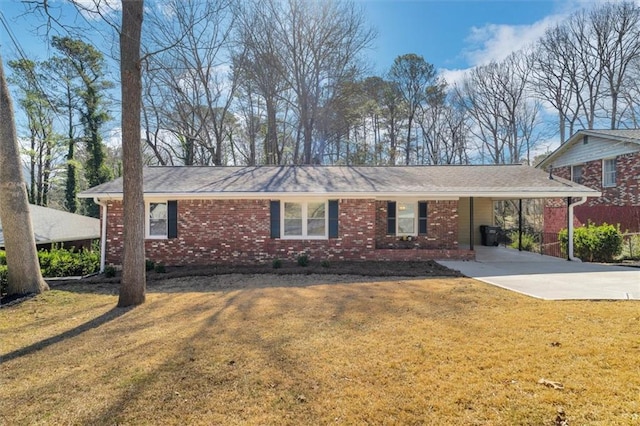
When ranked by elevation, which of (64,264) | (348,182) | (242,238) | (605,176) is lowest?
(64,264)

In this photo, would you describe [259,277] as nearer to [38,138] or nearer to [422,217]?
[422,217]

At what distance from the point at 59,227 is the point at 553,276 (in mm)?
18384

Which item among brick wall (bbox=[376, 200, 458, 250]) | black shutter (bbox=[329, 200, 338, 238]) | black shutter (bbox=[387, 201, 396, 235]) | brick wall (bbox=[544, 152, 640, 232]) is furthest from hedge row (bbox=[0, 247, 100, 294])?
brick wall (bbox=[544, 152, 640, 232])

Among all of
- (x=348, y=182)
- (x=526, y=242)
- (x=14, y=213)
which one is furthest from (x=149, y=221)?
(x=526, y=242)

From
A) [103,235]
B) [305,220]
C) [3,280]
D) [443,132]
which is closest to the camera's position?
[3,280]

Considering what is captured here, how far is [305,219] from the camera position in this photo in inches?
409

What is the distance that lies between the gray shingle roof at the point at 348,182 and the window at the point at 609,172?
521 centimetres

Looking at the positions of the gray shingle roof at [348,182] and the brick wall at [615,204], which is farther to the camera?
the brick wall at [615,204]

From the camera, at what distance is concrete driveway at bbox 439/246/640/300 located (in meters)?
6.03

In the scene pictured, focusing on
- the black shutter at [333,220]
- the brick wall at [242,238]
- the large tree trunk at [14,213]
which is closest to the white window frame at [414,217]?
the brick wall at [242,238]

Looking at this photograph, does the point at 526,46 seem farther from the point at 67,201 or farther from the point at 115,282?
the point at 67,201

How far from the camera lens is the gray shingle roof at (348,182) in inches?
393

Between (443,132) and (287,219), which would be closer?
(287,219)

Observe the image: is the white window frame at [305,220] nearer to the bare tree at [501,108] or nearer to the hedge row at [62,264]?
the hedge row at [62,264]
